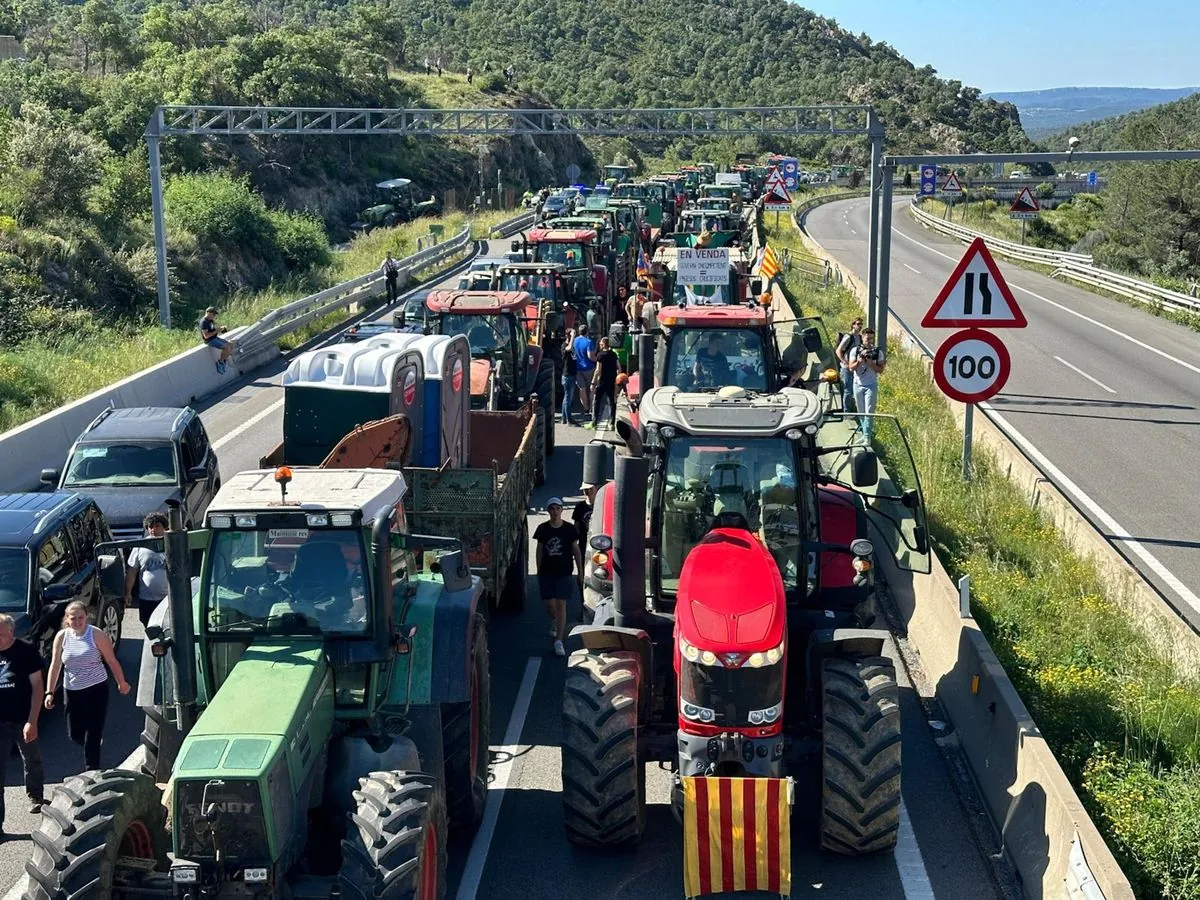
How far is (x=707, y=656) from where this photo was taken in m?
7.95

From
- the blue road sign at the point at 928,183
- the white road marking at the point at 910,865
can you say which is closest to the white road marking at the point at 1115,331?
the blue road sign at the point at 928,183

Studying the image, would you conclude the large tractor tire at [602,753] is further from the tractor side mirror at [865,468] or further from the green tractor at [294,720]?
the tractor side mirror at [865,468]

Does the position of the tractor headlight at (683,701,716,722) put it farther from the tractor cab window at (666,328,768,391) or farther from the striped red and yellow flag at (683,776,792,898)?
the tractor cab window at (666,328,768,391)

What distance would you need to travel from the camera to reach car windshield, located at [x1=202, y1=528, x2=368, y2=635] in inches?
305

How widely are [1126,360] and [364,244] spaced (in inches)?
1325

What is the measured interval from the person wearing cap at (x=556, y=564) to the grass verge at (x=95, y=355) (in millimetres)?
12576

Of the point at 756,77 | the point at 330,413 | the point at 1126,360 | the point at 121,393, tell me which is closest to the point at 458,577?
the point at 330,413

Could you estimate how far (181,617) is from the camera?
24.6 ft

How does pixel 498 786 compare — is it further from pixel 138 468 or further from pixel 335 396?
pixel 138 468

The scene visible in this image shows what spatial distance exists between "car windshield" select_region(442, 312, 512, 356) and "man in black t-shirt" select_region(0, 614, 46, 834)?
35.4 feet

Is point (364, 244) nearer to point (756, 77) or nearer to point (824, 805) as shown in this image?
point (824, 805)

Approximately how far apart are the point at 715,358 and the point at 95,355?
1592 centimetres

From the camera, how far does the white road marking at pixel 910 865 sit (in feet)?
27.7

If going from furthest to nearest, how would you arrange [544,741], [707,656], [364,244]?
[364,244] < [544,741] < [707,656]
